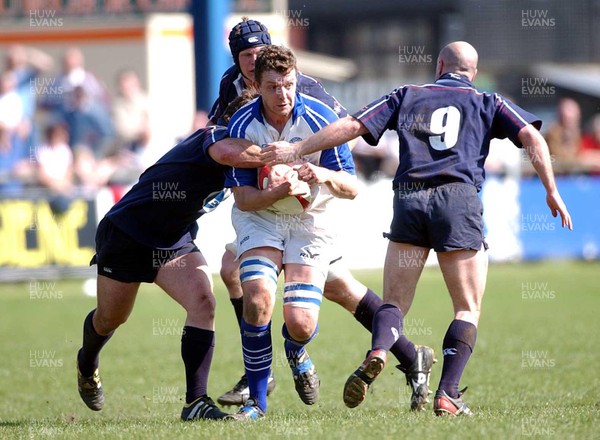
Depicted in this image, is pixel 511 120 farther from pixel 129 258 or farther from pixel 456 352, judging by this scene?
pixel 129 258

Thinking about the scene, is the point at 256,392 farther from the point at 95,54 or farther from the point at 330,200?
the point at 95,54

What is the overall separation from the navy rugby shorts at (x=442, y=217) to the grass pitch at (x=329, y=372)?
949 millimetres

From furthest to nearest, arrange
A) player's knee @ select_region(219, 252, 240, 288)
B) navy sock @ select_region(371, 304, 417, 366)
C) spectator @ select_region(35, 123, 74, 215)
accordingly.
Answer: spectator @ select_region(35, 123, 74, 215) → player's knee @ select_region(219, 252, 240, 288) → navy sock @ select_region(371, 304, 417, 366)

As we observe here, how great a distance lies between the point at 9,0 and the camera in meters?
24.1

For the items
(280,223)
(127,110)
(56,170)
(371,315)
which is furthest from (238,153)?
(127,110)

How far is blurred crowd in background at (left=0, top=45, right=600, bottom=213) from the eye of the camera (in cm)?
1571

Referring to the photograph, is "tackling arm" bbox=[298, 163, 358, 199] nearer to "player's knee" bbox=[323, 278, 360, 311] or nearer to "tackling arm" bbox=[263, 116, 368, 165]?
"tackling arm" bbox=[263, 116, 368, 165]

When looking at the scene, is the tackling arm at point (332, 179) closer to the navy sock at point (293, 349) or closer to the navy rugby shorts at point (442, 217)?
the navy rugby shorts at point (442, 217)

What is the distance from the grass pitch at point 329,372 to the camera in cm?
560

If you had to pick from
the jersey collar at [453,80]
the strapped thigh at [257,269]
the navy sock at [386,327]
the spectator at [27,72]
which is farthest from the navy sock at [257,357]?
the spectator at [27,72]

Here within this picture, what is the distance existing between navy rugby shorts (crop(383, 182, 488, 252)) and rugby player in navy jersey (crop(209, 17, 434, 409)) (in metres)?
0.71

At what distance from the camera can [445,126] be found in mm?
6043

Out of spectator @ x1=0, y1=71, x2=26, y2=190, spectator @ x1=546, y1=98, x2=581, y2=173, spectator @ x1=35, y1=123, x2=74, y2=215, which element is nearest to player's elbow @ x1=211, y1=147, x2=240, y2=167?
spectator @ x1=35, y1=123, x2=74, y2=215

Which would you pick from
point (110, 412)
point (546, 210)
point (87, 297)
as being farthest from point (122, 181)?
point (110, 412)
